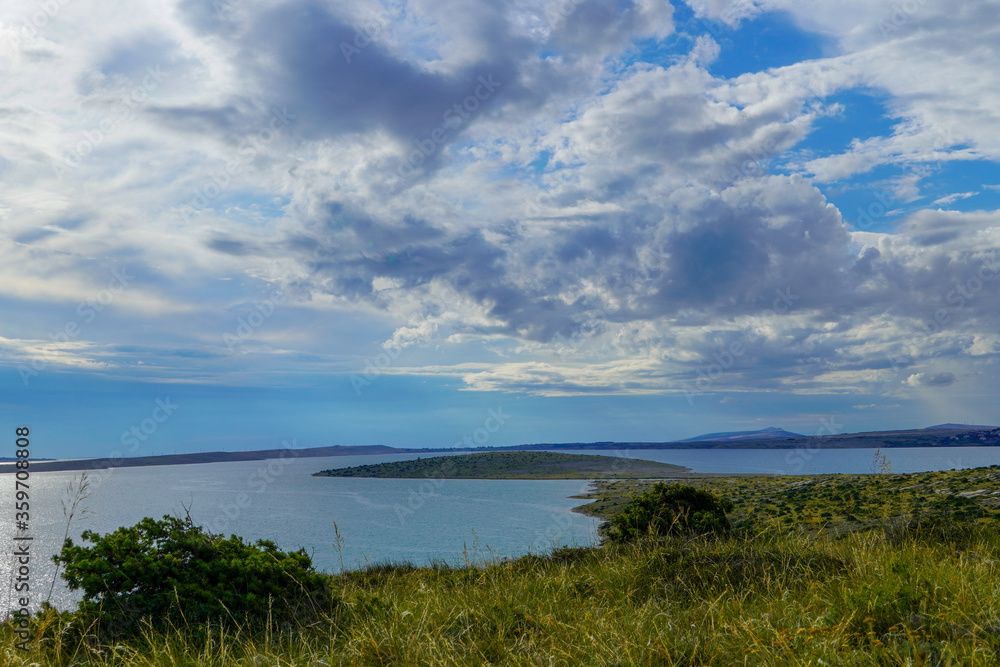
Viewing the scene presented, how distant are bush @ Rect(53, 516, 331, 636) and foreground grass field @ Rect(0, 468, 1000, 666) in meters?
0.37

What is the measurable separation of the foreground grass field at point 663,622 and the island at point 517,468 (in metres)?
122

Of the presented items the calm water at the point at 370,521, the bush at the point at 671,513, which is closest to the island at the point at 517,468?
the calm water at the point at 370,521

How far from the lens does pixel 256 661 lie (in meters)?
5.10

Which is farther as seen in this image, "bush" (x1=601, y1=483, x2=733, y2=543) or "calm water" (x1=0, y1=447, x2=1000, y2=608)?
"calm water" (x1=0, y1=447, x2=1000, y2=608)

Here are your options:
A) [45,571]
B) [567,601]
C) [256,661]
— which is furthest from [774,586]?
[45,571]

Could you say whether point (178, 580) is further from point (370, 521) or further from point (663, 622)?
point (370, 521)

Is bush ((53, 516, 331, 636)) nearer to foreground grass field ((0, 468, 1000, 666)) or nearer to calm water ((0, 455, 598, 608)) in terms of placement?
foreground grass field ((0, 468, 1000, 666))

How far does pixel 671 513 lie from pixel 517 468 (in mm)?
135176

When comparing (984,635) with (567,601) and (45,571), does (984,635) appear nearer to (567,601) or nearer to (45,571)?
(567,601)

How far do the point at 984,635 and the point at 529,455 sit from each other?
164408 millimetres

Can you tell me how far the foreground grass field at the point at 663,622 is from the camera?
182 inches

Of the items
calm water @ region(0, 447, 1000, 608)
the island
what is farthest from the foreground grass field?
the island

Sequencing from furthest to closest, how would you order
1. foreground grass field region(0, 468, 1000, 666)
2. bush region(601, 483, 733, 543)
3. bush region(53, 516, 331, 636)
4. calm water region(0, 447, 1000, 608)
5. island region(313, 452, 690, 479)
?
island region(313, 452, 690, 479)
calm water region(0, 447, 1000, 608)
bush region(601, 483, 733, 543)
bush region(53, 516, 331, 636)
foreground grass field region(0, 468, 1000, 666)

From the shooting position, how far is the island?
136m
